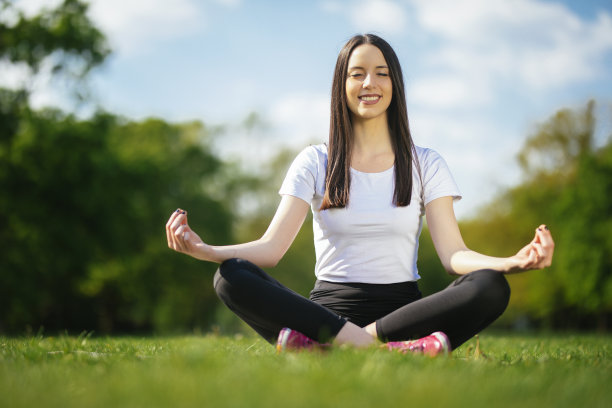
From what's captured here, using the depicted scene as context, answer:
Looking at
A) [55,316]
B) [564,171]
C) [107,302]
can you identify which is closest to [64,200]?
[55,316]

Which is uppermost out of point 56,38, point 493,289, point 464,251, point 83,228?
point 56,38

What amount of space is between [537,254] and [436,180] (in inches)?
46.0

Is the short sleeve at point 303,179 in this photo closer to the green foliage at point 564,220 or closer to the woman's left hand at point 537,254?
the woman's left hand at point 537,254

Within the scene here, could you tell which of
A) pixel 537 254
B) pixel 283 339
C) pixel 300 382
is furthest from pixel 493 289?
pixel 300 382

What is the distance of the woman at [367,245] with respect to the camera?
11.6ft

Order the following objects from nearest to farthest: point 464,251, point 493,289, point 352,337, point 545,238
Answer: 1. point 545,238
2. point 493,289
3. point 352,337
4. point 464,251

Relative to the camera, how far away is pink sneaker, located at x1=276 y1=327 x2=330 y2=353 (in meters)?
3.47

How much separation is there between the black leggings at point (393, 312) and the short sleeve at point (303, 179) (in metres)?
0.76

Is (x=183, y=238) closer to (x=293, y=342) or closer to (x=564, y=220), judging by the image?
(x=293, y=342)

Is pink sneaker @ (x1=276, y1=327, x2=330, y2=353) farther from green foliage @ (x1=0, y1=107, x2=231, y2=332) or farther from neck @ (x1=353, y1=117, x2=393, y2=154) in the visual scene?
green foliage @ (x1=0, y1=107, x2=231, y2=332)

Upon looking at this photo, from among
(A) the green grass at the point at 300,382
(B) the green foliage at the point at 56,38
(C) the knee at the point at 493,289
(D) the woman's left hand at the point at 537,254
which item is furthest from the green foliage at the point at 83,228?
(D) the woman's left hand at the point at 537,254


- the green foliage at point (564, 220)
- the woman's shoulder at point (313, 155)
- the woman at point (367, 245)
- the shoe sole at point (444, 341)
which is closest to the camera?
the shoe sole at point (444, 341)

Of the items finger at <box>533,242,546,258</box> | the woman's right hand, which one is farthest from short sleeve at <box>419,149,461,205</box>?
the woman's right hand

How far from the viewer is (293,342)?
11.5 feet
